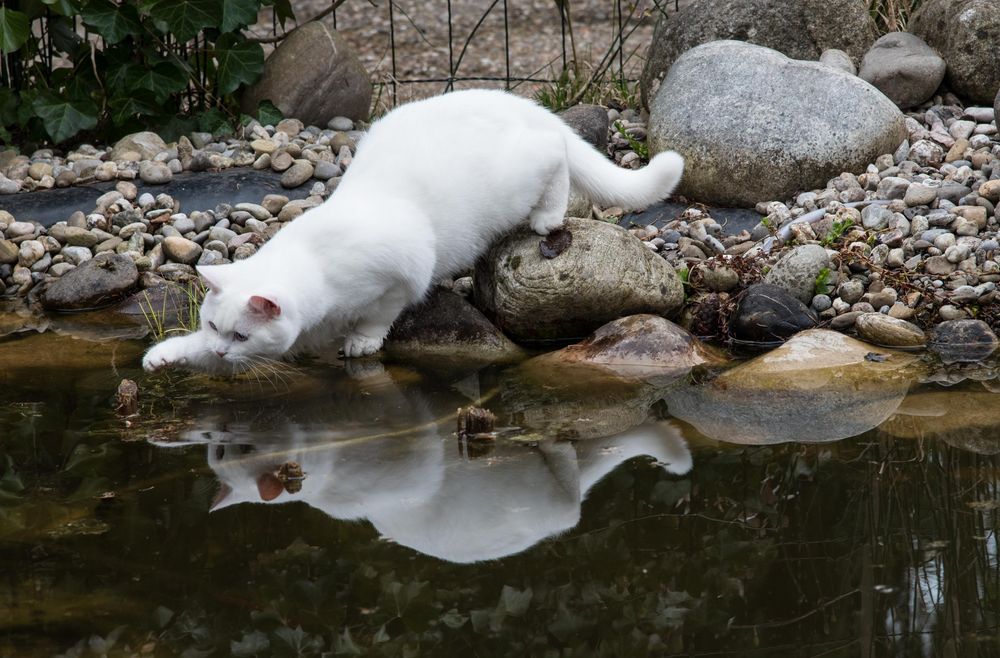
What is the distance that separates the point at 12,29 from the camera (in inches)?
→ 235

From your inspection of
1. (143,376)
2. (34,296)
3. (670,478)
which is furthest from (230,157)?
(670,478)

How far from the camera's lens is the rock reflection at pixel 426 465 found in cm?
302

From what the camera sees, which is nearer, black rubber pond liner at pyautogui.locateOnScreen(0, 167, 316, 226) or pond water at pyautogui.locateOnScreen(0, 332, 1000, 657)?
pond water at pyautogui.locateOnScreen(0, 332, 1000, 657)

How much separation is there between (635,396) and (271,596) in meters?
1.77

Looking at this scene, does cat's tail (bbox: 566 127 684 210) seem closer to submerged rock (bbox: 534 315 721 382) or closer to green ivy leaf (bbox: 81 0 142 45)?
submerged rock (bbox: 534 315 721 382)

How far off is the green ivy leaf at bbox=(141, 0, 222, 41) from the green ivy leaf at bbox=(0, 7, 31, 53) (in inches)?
24.8

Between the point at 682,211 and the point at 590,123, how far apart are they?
84 centimetres

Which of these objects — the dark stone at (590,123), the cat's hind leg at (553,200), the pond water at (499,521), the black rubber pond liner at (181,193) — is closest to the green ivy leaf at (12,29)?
the black rubber pond liner at (181,193)

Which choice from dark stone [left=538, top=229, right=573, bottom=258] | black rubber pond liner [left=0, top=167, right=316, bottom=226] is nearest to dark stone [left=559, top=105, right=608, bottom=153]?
black rubber pond liner [left=0, top=167, right=316, bottom=226]

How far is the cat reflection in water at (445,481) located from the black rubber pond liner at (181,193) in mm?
2493

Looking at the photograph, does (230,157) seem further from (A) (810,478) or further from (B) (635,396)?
(A) (810,478)

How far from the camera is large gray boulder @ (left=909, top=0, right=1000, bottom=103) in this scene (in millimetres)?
6090

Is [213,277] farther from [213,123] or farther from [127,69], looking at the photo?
[127,69]

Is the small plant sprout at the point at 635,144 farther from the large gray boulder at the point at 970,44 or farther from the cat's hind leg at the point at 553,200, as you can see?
the large gray boulder at the point at 970,44
